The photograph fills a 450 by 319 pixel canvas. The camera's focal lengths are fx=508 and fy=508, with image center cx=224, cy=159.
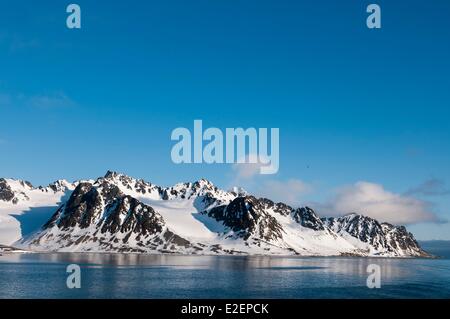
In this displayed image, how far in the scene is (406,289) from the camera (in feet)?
621

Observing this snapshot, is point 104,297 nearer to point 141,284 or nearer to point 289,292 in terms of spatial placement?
point 141,284

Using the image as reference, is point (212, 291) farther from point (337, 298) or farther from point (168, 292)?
point (337, 298)
